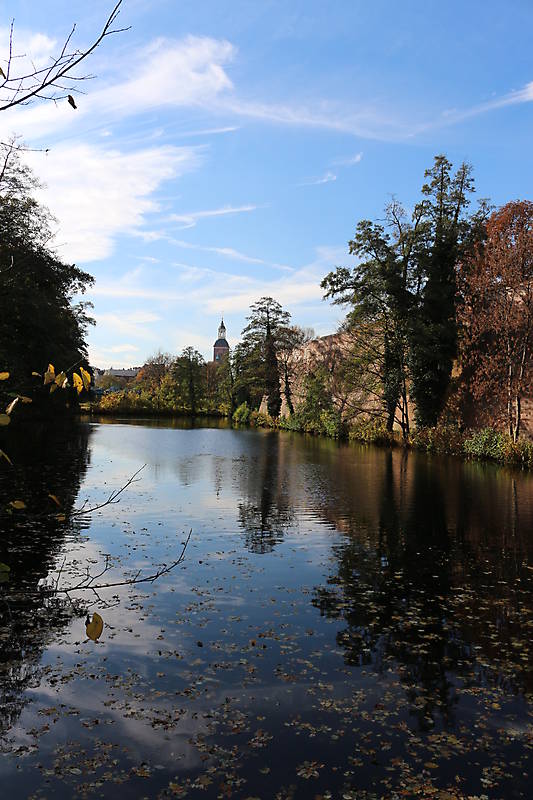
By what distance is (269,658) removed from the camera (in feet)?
20.2

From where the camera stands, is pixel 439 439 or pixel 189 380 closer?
pixel 439 439

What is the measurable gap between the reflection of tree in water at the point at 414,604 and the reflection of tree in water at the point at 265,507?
1449mm

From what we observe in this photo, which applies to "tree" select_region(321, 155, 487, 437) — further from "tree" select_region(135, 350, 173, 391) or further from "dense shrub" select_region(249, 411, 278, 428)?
"tree" select_region(135, 350, 173, 391)

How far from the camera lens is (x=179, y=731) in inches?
186

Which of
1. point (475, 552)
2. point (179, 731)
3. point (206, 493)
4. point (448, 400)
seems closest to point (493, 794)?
point (179, 731)

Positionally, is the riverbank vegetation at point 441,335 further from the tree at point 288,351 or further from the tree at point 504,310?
the tree at point 288,351

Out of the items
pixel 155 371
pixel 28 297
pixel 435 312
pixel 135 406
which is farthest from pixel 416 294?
pixel 155 371

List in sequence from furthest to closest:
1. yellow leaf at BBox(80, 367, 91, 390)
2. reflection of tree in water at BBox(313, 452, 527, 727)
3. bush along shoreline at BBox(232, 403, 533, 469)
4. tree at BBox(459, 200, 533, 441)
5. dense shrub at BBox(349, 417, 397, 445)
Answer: dense shrub at BBox(349, 417, 397, 445) < tree at BBox(459, 200, 533, 441) < bush along shoreline at BBox(232, 403, 533, 469) < reflection of tree in water at BBox(313, 452, 527, 727) < yellow leaf at BBox(80, 367, 91, 390)

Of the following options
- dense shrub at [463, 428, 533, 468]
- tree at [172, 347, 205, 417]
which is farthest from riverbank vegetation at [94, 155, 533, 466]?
tree at [172, 347, 205, 417]

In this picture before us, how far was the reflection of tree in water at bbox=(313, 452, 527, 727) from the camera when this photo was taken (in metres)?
6.04

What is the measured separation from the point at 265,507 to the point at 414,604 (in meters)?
7.33

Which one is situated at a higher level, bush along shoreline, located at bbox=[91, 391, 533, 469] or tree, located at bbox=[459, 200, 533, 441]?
tree, located at bbox=[459, 200, 533, 441]

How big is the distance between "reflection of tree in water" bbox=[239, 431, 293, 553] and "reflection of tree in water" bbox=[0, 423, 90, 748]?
11.0 ft

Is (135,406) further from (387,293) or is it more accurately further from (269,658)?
(269,658)
